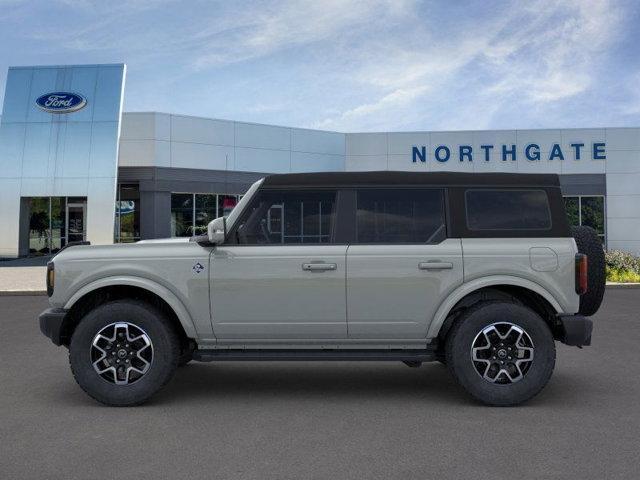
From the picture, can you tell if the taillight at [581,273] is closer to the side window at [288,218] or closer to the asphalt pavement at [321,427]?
the asphalt pavement at [321,427]

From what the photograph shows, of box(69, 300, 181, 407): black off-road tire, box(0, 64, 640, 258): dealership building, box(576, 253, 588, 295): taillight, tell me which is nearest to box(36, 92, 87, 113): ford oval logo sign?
box(0, 64, 640, 258): dealership building

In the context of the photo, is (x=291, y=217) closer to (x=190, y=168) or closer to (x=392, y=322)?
(x=392, y=322)

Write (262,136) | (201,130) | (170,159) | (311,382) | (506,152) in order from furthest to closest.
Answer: (506,152) → (262,136) → (201,130) → (170,159) → (311,382)

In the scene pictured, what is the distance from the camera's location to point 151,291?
589cm

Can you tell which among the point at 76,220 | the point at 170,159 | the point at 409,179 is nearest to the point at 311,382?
the point at 409,179

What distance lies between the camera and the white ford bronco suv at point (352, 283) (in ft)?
18.8

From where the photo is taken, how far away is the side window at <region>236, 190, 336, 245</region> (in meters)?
5.91

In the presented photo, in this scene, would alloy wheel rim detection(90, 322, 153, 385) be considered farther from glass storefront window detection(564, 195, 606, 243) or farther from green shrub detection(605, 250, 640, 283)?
glass storefront window detection(564, 195, 606, 243)

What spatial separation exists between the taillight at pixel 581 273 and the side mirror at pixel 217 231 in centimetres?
300

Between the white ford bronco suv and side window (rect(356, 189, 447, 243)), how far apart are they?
0.03 feet

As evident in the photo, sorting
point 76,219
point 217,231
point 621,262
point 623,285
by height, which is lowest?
point 623,285

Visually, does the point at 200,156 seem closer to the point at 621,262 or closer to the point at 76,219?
the point at 76,219

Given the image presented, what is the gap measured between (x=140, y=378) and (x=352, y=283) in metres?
1.96

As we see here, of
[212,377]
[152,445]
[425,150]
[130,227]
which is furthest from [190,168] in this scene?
[152,445]
